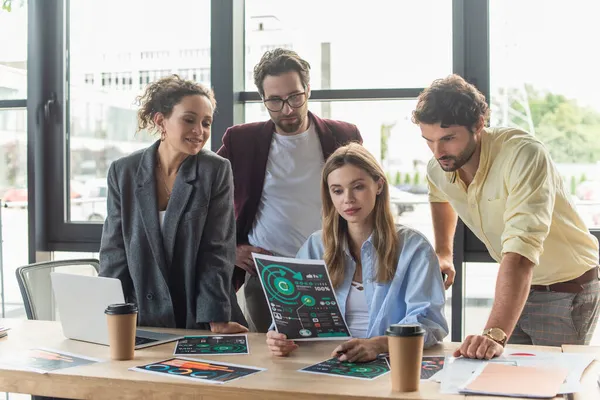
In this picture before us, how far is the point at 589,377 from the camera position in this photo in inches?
64.6

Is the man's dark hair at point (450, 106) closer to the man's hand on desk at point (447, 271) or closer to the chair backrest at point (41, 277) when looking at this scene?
the man's hand on desk at point (447, 271)

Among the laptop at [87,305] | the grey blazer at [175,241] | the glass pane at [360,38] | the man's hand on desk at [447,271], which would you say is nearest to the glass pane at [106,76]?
the glass pane at [360,38]

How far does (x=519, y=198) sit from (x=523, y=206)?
4cm

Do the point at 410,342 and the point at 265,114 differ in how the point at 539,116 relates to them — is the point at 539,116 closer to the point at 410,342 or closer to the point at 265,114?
the point at 265,114

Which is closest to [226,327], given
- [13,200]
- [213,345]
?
[213,345]

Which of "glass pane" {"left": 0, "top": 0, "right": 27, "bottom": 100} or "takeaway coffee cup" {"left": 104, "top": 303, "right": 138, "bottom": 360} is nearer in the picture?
"takeaway coffee cup" {"left": 104, "top": 303, "right": 138, "bottom": 360}

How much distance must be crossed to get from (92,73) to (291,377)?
8.98 ft

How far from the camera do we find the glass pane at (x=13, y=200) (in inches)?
155

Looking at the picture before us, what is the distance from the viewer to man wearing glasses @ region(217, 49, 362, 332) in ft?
9.23

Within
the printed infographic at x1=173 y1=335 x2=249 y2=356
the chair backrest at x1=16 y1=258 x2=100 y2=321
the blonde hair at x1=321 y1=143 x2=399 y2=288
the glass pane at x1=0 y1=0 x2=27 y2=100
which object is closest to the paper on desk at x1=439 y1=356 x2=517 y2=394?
the blonde hair at x1=321 y1=143 x2=399 y2=288

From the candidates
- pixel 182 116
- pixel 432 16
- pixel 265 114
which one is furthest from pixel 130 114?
pixel 432 16

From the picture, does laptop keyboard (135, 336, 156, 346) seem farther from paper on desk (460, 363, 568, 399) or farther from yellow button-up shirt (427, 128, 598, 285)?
yellow button-up shirt (427, 128, 598, 285)

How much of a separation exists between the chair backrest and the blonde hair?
116cm

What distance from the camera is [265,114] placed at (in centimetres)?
360
